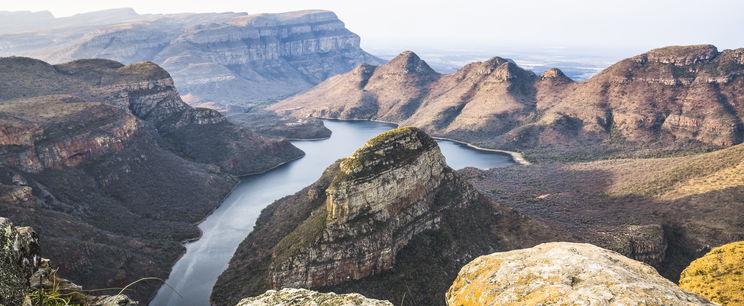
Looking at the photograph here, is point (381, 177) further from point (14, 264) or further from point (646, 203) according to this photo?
point (646, 203)

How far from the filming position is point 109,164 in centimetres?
8381

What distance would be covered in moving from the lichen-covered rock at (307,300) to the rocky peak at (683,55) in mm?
171839

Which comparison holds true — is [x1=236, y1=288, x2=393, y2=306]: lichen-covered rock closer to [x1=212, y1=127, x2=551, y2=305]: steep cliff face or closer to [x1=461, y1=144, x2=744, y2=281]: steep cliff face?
[x1=212, y1=127, x2=551, y2=305]: steep cliff face

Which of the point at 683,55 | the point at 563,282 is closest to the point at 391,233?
the point at 563,282

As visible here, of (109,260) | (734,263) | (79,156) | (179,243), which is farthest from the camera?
(79,156)

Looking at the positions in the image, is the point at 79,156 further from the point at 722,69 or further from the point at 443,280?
the point at 722,69

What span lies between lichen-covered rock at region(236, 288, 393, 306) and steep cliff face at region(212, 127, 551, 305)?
36.0m

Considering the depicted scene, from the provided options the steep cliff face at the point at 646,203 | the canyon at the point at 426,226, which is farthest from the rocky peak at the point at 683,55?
the canyon at the point at 426,226

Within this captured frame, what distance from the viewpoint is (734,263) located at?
82.0 ft

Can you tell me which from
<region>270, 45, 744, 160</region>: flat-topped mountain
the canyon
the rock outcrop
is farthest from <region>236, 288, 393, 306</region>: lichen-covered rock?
<region>270, 45, 744, 160</region>: flat-topped mountain

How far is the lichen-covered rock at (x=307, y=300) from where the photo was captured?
10.6 metres

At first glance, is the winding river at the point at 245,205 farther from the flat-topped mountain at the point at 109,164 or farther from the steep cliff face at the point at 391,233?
the steep cliff face at the point at 391,233

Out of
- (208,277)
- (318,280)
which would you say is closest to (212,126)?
(208,277)

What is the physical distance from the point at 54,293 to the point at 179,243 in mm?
68079
